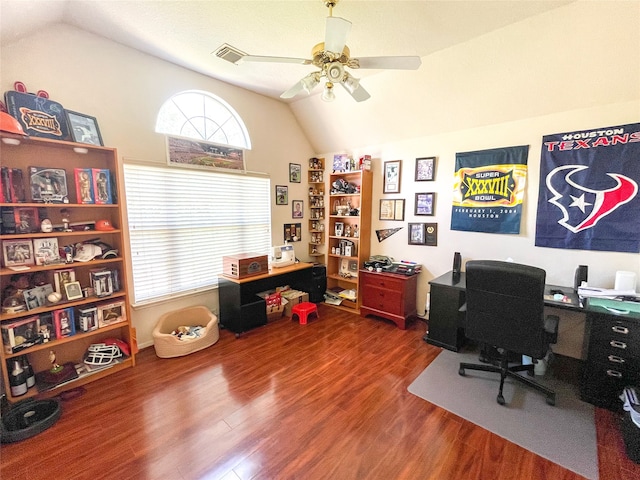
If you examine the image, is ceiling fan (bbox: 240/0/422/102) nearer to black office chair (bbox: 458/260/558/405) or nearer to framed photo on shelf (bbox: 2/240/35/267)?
black office chair (bbox: 458/260/558/405)

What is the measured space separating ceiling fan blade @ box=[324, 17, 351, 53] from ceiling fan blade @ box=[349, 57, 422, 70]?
16cm

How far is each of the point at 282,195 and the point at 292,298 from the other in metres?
1.51

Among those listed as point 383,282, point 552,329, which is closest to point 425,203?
point 383,282

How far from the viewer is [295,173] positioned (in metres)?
4.11

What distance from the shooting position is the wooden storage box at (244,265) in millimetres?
3072

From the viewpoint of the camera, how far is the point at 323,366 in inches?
98.8

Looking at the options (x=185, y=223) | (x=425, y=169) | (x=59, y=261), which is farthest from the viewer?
(x=425, y=169)

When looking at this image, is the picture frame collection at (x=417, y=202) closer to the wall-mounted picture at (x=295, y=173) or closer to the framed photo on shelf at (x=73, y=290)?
the wall-mounted picture at (x=295, y=173)

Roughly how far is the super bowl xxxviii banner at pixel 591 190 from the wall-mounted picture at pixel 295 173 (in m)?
2.95

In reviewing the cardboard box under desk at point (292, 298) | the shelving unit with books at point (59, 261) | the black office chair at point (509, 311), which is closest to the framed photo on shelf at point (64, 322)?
the shelving unit with books at point (59, 261)

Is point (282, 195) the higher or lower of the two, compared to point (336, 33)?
lower

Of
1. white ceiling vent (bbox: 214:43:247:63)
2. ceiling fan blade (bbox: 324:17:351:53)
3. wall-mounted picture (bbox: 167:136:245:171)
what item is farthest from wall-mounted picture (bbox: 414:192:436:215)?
white ceiling vent (bbox: 214:43:247:63)

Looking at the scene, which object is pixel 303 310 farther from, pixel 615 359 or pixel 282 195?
pixel 615 359

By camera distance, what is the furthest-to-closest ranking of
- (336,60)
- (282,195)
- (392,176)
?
(282,195) < (392,176) < (336,60)
